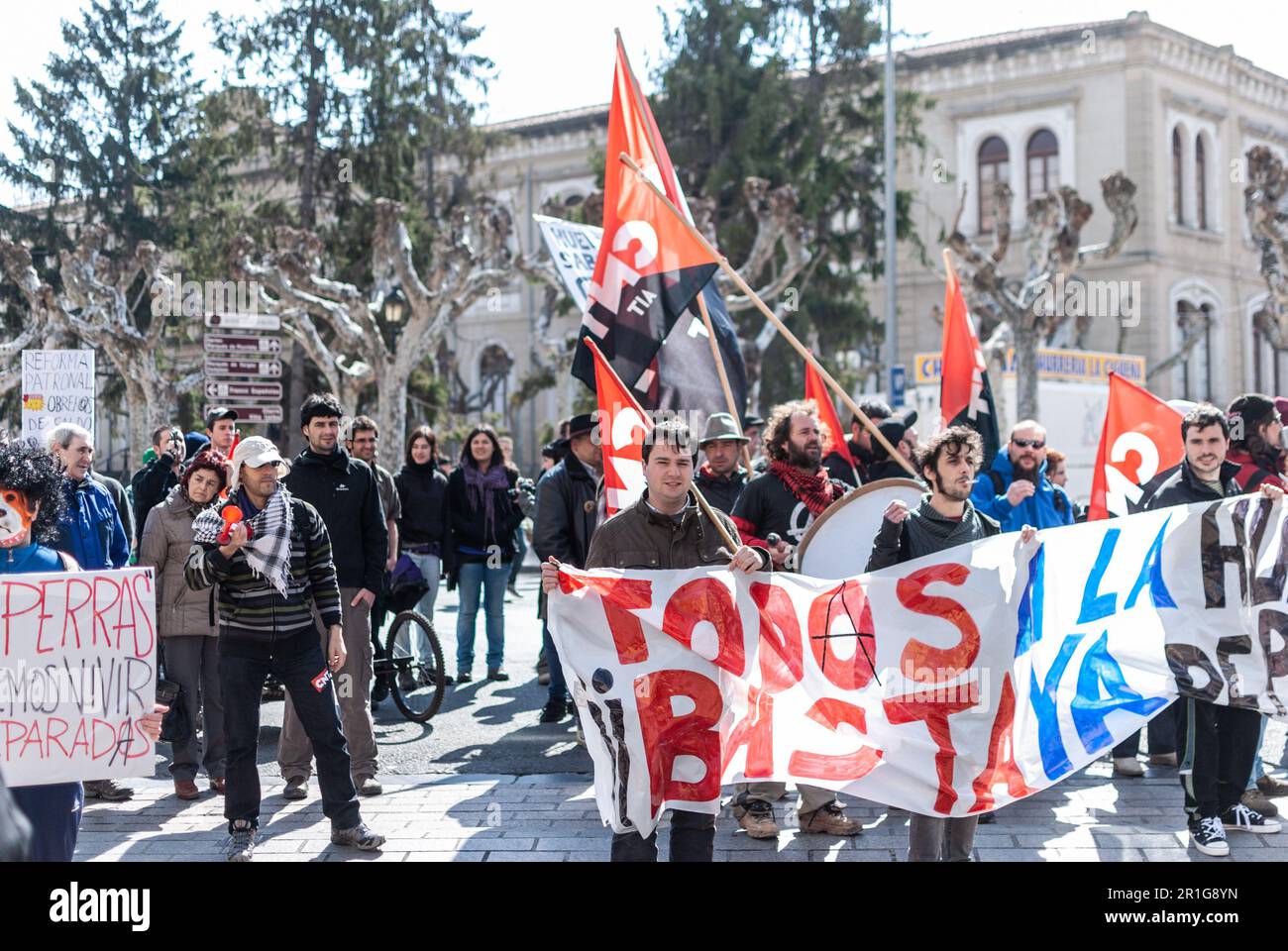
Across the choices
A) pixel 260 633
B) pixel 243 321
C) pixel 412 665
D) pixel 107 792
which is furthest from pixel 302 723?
pixel 243 321

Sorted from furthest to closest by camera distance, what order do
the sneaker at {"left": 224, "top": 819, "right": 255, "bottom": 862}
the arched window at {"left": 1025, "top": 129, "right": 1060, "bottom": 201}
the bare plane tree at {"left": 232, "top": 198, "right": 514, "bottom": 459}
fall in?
the arched window at {"left": 1025, "top": 129, "right": 1060, "bottom": 201}, the bare plane tree at {"left": 232, "top": 198, "right": 514, "bottom": 459}, the sneaker at {"left": 224, "top": 819, "right": 255, "bottom": 862}

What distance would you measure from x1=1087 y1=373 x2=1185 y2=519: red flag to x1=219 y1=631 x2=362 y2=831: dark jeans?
185 inches

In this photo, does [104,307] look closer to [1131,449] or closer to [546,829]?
[1131,449]

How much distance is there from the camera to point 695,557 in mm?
5367

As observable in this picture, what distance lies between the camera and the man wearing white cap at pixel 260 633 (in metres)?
5.85

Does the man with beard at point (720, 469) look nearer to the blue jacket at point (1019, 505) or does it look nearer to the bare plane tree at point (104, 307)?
the blue jacket at point (1019, 505)

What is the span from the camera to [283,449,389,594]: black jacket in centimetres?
730

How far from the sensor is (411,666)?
9328 millimetres

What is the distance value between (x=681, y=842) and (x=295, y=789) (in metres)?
2.81

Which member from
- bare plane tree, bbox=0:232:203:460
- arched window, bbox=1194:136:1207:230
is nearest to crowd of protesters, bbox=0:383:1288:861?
bare plane tree, bbox=0:232:203:460

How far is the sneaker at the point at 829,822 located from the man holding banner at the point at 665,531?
39.7 inches

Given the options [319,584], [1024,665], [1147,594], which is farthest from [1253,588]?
[319,584]

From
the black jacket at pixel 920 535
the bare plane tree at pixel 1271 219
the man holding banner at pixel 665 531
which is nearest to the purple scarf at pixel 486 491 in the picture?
the man holding banner at pixel 665 531

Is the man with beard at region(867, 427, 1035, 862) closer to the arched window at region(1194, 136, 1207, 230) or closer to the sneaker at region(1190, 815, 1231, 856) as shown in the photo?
the sneaker at region(1190, 815, 1231, 856)
